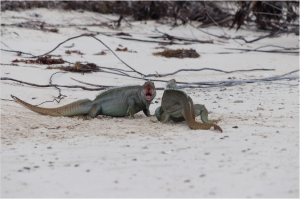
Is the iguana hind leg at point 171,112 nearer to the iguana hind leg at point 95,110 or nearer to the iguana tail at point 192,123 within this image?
the iguana tail at point 192,123

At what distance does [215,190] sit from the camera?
8.63ft

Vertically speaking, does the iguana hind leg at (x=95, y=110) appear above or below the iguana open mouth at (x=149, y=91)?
below

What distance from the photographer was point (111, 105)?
529cm

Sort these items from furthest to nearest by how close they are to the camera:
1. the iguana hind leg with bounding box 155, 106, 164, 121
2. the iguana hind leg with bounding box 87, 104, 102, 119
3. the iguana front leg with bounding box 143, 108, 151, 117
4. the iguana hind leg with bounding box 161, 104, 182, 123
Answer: the iguana front leg with bounding box 143, 108, 151, 117 → the iguana hind leg with bounding box 87, 104, 102, 119 → the iguana hind leg with bounding box 155, 106, 164, 121 → the iguana hind leg with bounding box 161, 104, 182, 123

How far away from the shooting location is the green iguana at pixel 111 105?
5.21 meters

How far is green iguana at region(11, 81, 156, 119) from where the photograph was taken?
521 centimetres

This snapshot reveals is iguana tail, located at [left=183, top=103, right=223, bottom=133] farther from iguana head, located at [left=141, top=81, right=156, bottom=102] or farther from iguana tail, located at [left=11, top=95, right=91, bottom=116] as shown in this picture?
iguana tail, located at [left=11, top=95, right=91, bottom=116]

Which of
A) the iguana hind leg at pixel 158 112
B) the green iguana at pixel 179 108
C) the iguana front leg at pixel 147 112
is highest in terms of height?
the green iguana at pixel 179 108

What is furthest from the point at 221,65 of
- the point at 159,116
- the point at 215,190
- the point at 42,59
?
the point at 215,190

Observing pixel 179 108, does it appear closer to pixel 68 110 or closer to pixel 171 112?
pixel 171 112

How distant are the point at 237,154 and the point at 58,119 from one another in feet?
8.57

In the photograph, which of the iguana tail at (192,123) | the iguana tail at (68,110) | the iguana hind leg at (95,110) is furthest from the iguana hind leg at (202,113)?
the iguana tail at (68,110)

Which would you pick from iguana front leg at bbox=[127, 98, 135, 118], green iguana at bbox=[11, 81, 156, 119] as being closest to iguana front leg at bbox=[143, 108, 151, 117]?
green iguana at bbox=[11, 81, 156, 119]

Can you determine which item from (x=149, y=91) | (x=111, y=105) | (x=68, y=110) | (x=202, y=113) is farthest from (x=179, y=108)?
(x=68, y=110)
